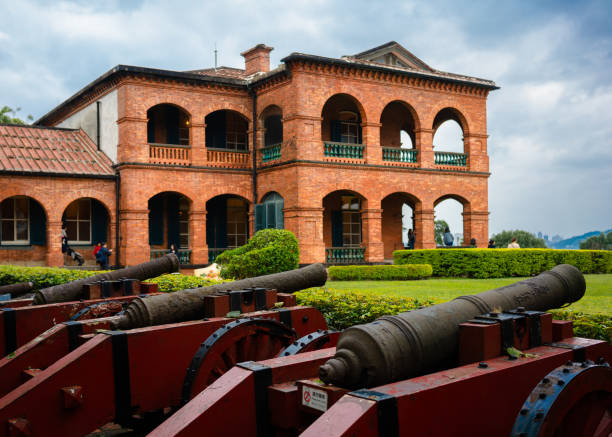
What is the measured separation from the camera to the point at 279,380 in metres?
3.32

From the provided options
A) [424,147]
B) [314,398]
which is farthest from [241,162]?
[314,398]

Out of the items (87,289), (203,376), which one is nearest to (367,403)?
(203,376)

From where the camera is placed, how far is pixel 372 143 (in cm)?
2233

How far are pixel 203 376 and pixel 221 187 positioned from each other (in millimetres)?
18625

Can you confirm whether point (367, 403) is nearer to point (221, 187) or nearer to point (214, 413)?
point (214, 413)

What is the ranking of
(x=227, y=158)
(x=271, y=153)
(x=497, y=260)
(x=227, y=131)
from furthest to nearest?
(x=227, y=131) < (x=227, y=158) < (x=271, y=153) < (x=497, y=260)

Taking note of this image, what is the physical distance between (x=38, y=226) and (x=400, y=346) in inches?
790

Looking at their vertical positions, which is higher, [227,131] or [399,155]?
[227,131]

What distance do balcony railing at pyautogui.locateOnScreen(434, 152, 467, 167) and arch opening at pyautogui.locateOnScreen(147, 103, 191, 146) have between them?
32.6 feet

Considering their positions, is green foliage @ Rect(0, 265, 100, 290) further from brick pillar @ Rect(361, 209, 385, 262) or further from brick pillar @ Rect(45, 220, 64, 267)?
brick pillar @ Rect(361, 209, 385, 262)

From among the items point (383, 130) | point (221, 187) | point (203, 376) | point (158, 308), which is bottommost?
point (203, 376)

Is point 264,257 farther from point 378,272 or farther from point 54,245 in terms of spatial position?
point 54,245

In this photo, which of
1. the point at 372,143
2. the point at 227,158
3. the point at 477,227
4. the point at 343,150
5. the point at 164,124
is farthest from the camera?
the point at 477,227

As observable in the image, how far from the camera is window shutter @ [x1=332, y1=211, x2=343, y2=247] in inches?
956
